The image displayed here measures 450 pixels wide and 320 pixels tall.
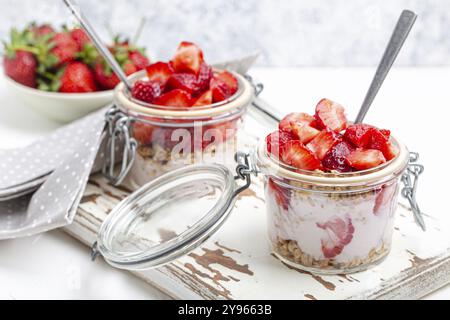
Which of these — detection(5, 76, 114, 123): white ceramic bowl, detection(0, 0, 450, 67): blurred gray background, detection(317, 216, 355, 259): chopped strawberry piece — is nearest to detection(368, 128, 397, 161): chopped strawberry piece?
detection(317, 216, 355, 259): chopped strawberry piece

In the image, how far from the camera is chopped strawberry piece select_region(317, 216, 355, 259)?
1.04 metres

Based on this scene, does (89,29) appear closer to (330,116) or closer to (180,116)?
(180,116)

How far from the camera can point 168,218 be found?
116 cm

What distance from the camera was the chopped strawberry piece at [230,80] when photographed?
4.49 ft

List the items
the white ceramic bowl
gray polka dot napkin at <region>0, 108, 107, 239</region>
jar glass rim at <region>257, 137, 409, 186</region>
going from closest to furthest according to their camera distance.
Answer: jar glass rim at <region>257, 137, 409, 186</region> → gray polka dot napkin at <region>0, 108, 107, 239</region> → the white ceramic bowl

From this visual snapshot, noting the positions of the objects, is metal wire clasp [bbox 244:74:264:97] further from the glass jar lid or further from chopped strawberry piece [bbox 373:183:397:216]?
chopped strawberry piece [bbox 373:183:397:216]

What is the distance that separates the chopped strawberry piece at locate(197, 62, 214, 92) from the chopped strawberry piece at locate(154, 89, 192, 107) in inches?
1.7

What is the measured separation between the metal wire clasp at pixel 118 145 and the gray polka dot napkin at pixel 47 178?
0.09 feet

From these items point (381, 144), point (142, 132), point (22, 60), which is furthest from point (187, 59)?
point (22, 60)

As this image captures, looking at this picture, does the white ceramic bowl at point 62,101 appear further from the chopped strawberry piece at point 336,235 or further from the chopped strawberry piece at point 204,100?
the chopped strawberry piece at point 336,235

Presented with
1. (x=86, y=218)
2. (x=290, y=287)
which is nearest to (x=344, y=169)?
(x=290, y=287)

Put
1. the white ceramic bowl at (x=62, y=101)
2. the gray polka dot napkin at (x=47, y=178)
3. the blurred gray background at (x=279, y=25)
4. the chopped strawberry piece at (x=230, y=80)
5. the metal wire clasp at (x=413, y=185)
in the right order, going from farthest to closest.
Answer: the blurred gray background at (x=279, y=25) → the white ceramic bowl at (x=62, y=101) → the chopped strawberry piece at (x=230, y=80) → the gray polka dot napkin at (x=47, y=178) → the metal wire clasp at (x=413, y=185)

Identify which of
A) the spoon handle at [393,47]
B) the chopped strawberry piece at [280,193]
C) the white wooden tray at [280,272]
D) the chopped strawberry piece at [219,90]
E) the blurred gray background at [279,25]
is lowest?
the blurred gray background at [279,25]

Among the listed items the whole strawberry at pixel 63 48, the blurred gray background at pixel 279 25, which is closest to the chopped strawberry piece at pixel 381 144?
the whole strawberry at pixel 63 48
